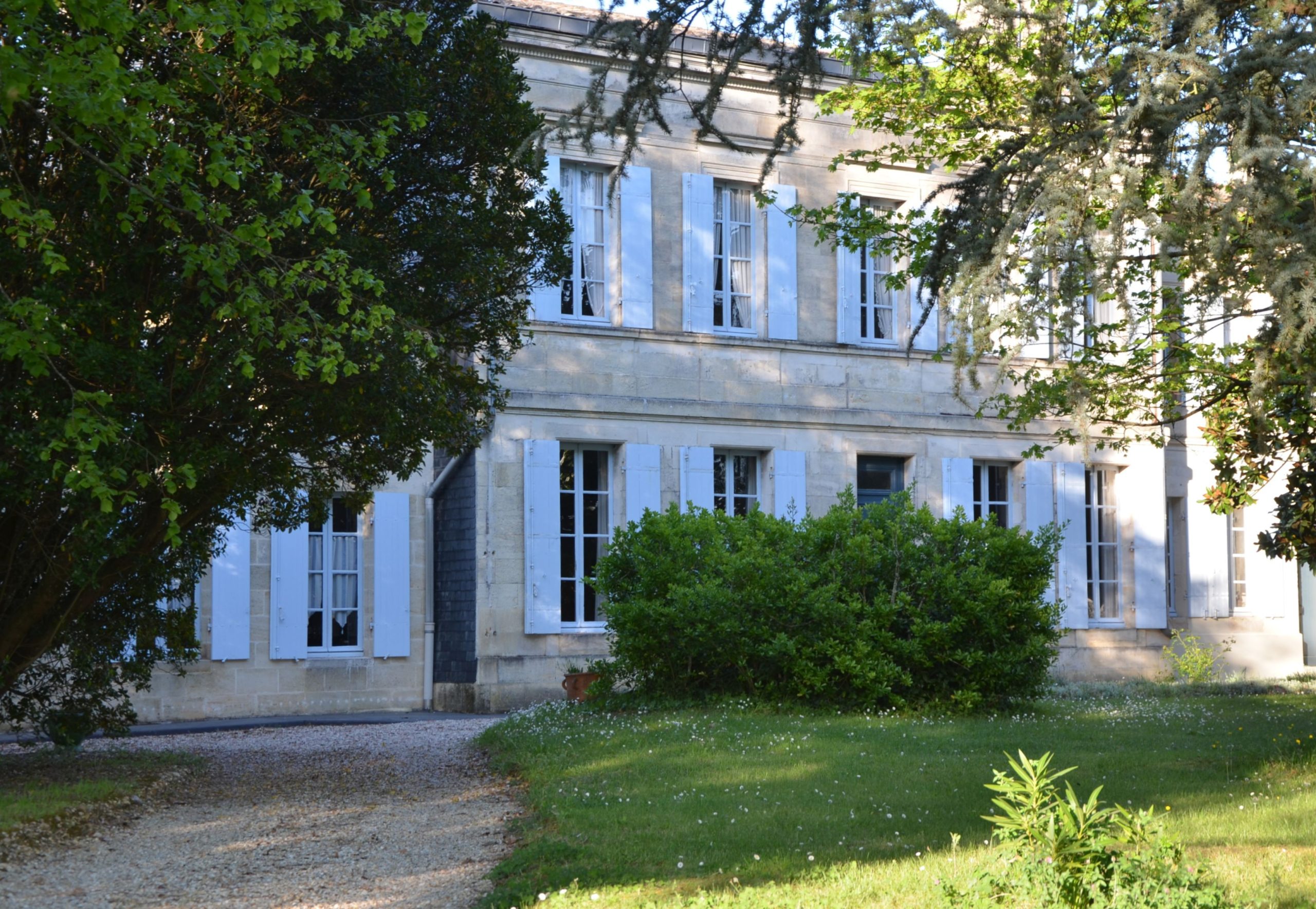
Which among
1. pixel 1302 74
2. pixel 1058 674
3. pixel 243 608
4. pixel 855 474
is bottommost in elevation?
pixel 1058 674

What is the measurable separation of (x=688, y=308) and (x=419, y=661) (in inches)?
201

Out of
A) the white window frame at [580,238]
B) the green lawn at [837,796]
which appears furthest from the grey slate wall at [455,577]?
the green lawn at [837,796]

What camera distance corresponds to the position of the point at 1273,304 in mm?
5762

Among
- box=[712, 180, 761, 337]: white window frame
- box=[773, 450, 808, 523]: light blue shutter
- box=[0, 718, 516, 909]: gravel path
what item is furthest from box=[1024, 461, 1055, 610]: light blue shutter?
box=[0, 718, 516, 909]: gravel path

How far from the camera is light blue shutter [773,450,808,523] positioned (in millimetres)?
16219

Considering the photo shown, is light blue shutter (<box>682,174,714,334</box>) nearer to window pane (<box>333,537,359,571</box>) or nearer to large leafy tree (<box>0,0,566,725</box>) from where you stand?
window pane (<box>333,537,359,571</box>)

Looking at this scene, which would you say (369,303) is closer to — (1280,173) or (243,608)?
(1280,173)

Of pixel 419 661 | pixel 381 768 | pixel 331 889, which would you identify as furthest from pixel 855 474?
pixel 331 889

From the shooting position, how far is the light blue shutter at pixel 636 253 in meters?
15.7

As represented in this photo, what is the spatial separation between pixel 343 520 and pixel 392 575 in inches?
32.2

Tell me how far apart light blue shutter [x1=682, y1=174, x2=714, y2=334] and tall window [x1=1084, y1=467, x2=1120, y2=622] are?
590 centimetres

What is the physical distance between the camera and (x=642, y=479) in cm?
1550

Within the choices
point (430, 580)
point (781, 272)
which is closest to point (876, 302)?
point (781, 272)

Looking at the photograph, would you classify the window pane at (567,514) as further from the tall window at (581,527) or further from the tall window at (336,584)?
the tall window at (336,584)
